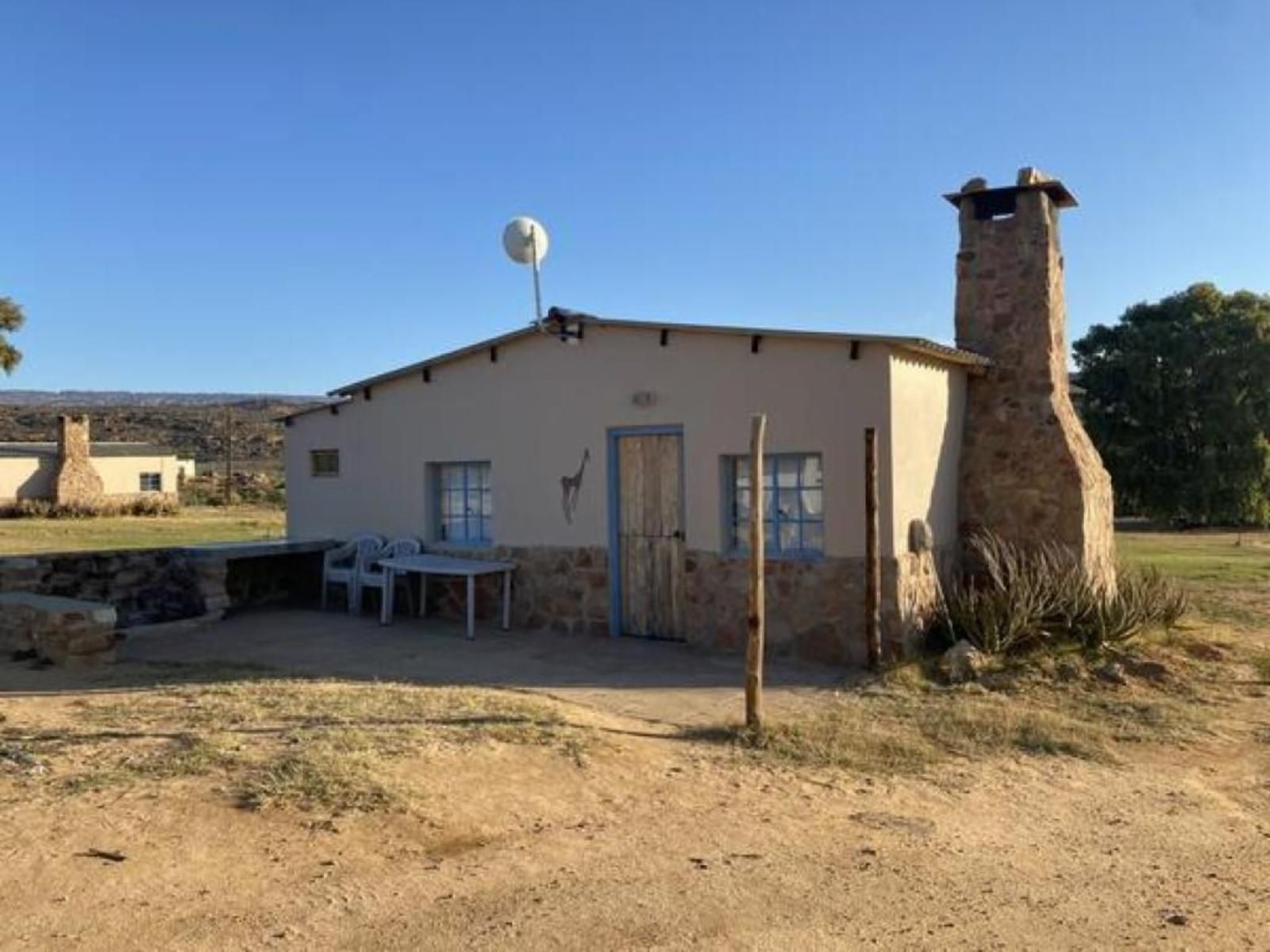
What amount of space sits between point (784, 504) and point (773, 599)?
2.91 feet

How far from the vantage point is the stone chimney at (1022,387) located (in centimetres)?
1113

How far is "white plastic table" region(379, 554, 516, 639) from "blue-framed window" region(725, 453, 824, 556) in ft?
8.70

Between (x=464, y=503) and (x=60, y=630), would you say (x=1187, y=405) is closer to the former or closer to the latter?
(x=464, y=503)

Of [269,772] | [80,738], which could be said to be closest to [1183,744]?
[269,772]

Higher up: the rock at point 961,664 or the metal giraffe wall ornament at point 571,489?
the metal giraffe wall ornament at point 571,489

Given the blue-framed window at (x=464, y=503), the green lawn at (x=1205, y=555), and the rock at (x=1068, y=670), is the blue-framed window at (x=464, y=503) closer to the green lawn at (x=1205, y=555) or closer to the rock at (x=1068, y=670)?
the rock at (x=1068, y=670)

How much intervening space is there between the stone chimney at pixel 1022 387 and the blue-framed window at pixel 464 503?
5175 mm

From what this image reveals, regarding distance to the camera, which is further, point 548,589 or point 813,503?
point 548,589

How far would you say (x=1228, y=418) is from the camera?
29219mm

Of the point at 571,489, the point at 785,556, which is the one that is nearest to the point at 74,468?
the point at 571,489

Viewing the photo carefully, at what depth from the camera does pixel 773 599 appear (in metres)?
10.1

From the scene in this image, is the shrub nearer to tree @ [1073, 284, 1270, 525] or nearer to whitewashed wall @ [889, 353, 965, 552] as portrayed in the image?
whitewashed wall @ [889, 353, 965, 552]

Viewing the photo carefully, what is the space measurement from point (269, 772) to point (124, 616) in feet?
22.6

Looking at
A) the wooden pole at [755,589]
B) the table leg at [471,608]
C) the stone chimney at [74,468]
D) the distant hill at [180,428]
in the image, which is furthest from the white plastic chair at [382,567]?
the distant hill at [180,428]
